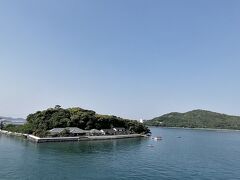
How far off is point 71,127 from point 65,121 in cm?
247

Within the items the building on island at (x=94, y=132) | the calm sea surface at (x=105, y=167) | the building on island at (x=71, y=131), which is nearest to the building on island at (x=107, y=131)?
the building on island at (x=94, y=132)

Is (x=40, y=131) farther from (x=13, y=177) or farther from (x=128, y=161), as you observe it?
(x=13, y=177)

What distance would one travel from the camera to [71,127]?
76938mm

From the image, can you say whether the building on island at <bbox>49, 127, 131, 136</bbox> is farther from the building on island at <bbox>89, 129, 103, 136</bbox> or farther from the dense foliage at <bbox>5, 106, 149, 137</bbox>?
the dense foliage at <bbox>5, 106, 149, 137</bbox>

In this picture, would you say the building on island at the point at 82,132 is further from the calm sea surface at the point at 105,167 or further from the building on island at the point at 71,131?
the calm sea surface at the point at 105,167

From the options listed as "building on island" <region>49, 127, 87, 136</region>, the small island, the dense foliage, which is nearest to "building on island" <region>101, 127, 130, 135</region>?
the small island

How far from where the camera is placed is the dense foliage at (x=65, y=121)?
76.1m

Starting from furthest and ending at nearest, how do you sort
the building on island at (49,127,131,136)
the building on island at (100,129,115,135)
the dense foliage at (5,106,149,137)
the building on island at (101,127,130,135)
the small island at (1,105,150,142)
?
the building on island at (101,127,130,135) < the building on island at (100,129,115,135) < the dense foliage at (5,106,149,137) < the building on island at (49,127,131,136) < the small island at (1,105,150,142)

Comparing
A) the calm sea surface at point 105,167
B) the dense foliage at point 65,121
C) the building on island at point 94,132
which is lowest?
the calm sea surface at point 105,167

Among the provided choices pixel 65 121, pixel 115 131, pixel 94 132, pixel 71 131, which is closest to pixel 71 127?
pixel 65 121

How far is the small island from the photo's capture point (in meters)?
70.6

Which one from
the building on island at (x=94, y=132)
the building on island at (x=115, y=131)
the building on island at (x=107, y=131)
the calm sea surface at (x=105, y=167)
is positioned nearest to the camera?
the calm sea surface at (x=105, y=167)

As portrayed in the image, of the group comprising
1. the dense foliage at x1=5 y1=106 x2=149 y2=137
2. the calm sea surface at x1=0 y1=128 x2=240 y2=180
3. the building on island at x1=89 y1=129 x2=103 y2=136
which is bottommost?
the calm sea surface at x1=0 y1=128 x2=240 y2=180

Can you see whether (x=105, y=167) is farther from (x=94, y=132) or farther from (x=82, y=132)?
(x=94, y=132)
